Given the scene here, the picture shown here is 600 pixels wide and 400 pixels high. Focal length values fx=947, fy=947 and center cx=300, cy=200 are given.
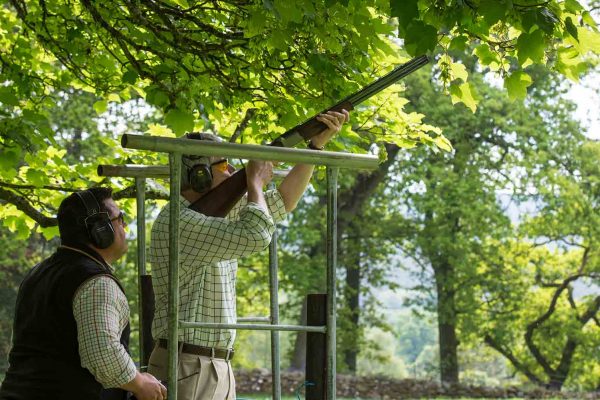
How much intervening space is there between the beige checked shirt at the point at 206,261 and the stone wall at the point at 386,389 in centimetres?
1761

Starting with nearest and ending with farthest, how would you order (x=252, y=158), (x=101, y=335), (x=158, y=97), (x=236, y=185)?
(x=252, y=158) → (x=101, y=335) → (x=236, y=185) → (x=158, y=97)

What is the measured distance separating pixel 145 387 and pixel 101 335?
284 millimetres

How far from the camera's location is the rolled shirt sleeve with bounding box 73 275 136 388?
374cm

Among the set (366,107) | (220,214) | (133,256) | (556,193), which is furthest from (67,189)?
(556,193)

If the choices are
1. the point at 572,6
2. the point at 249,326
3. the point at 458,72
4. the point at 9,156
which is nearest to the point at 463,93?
the point at 458,72

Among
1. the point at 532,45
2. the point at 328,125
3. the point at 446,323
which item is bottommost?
the point at 446,323

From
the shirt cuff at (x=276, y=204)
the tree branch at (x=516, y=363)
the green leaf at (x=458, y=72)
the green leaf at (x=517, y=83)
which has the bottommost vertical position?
the tree branch at (x=516, y=363)

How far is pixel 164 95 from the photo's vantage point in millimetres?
5625

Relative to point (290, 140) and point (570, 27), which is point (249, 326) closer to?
point (290, 140)

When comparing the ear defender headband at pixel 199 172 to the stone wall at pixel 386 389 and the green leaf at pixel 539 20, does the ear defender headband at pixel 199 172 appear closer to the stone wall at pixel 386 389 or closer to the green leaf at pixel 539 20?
the green leaf at pixel 539 20

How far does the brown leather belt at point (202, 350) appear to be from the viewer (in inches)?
155

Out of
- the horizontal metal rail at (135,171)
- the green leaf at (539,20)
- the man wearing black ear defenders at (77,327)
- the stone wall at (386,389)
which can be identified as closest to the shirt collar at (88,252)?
the man wearing black ear defenders at (77,327)

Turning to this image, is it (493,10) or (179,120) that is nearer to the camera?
(493,10)

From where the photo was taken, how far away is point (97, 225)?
404 centimetres
